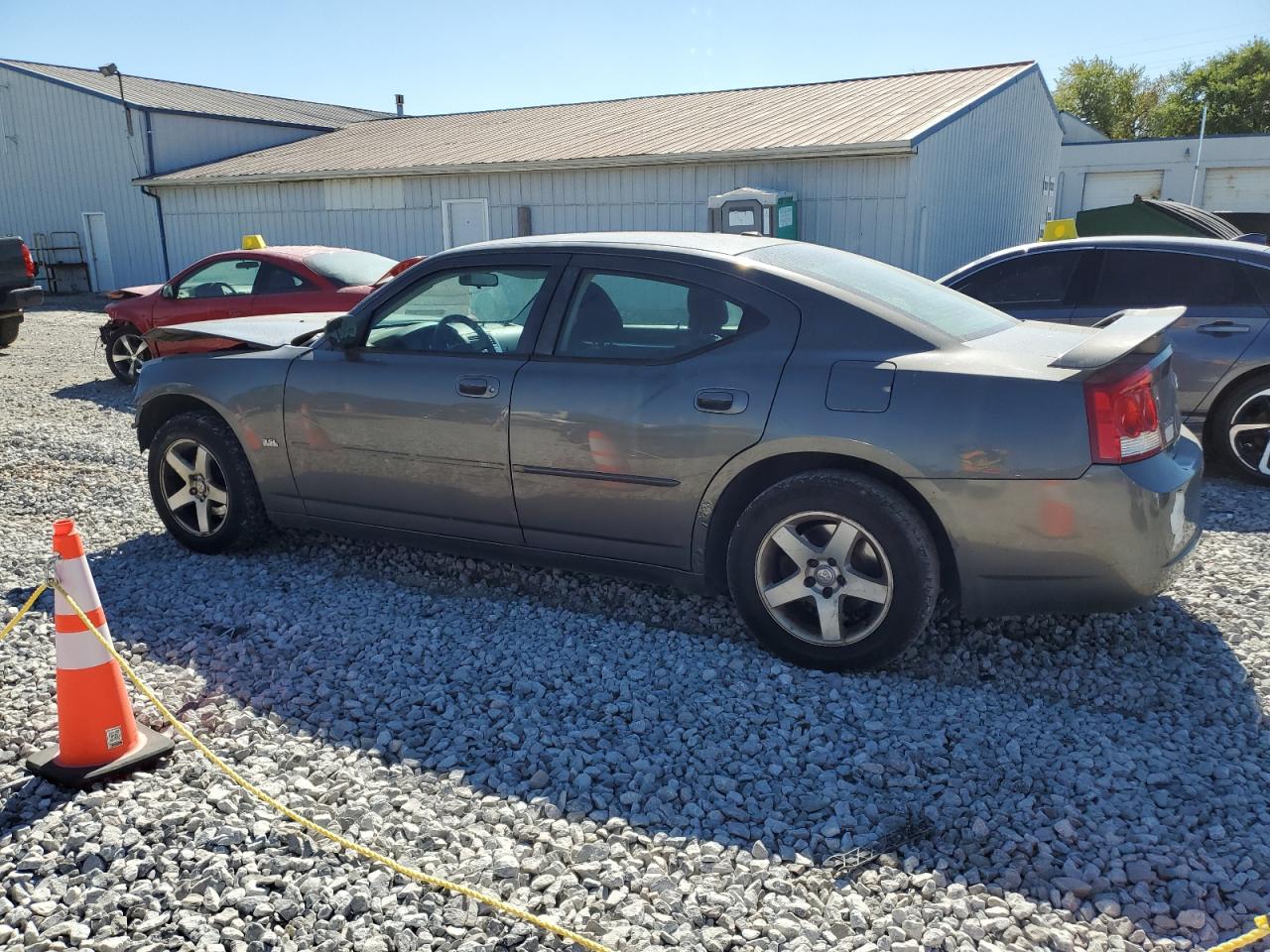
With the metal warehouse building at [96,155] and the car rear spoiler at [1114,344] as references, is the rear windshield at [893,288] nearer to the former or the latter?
the car rear spoiler at [1114,344]

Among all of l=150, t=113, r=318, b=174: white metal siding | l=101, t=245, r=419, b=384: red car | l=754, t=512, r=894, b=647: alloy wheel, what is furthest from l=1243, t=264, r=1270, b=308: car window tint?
l=150, t=113, r=318, b=174: white metal siding

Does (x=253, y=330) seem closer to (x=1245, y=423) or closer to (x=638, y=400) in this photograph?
(x=638, y=400)

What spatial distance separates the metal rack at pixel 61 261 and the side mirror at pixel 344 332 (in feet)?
85.0

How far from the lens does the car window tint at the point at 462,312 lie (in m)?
4.49

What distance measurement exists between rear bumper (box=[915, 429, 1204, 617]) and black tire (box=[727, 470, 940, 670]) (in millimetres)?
153

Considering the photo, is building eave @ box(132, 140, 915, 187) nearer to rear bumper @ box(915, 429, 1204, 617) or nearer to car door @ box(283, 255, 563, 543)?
car door @ box(283, 255, 563, 543)

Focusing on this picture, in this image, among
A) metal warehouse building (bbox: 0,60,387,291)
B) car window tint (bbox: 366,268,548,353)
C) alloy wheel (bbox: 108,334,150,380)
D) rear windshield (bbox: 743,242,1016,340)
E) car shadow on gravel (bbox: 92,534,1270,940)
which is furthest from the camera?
metal warehouse building (bbox: 0,60,387,291)

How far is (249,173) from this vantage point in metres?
22.0

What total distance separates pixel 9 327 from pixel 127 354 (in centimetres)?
417

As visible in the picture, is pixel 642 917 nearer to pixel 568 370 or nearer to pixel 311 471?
pixel 568 370

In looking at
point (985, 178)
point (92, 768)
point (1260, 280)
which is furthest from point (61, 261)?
point (1260, 280)

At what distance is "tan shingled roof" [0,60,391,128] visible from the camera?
2655cm

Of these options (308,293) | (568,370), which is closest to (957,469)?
(568,370)

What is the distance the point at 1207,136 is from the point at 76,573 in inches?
1386
